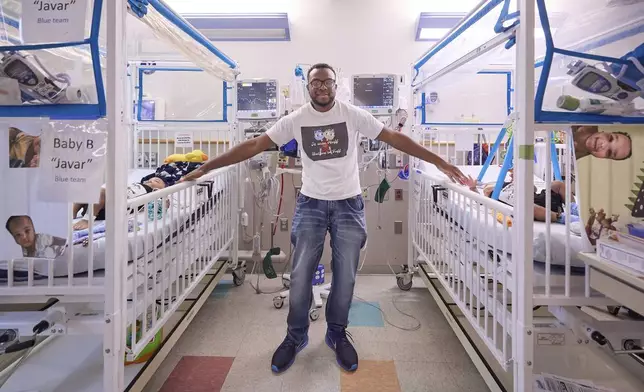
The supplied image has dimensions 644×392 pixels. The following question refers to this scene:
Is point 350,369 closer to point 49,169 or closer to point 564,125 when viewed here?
point 564,125

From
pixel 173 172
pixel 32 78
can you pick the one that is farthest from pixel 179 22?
pixel 173 172

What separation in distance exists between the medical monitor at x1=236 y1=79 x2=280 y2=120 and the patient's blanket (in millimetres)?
600

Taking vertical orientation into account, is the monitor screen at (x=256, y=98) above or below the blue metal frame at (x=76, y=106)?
above

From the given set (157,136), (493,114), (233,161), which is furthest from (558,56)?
(157,136)

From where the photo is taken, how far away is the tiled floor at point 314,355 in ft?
5.58

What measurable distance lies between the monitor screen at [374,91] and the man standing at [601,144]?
5.22 ft

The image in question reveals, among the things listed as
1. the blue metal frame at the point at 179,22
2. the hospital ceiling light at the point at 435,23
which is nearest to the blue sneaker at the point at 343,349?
the blue metal frame at the point at 179,22

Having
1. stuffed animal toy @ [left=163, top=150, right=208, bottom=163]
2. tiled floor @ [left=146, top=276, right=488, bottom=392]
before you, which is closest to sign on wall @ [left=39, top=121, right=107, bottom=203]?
tiled floor @ [left=146, top=276, right=488, bottom=392]

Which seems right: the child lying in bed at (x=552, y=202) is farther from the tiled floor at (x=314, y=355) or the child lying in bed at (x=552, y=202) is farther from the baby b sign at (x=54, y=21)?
the baby b sign at (x=54, y=21)

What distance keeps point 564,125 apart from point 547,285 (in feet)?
1.79

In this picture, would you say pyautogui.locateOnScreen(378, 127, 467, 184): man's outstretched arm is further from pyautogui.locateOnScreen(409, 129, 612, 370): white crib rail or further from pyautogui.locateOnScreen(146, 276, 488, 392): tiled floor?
pyautogui.locateOnScreen(146, 276, 488, 392): tiled floor

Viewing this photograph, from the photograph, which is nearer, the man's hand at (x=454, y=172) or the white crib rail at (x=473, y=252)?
the white crib rail at (x=473, y=252)

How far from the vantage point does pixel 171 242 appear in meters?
1.73

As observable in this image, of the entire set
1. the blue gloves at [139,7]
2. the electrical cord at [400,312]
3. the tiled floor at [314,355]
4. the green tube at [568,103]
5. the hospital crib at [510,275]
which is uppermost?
the blue gloves at [139,7]
